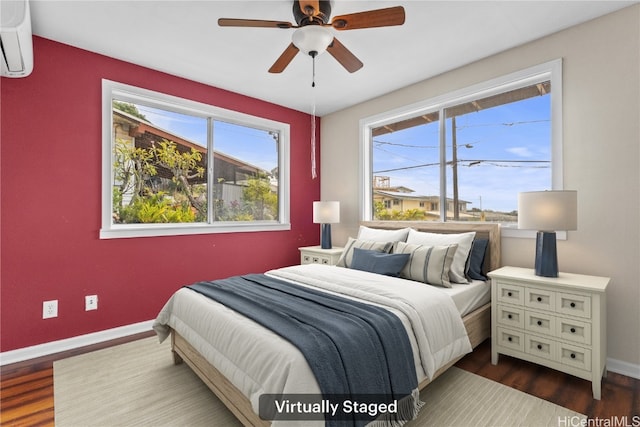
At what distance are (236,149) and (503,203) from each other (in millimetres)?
3154

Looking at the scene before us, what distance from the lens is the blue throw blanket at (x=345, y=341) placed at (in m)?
1.39

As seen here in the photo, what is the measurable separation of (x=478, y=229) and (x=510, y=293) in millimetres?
760

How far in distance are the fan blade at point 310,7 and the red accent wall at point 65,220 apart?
210 cm

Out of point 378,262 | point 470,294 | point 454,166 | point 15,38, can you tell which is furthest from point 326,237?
point 15,38

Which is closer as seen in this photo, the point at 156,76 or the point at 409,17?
the point at 409,17

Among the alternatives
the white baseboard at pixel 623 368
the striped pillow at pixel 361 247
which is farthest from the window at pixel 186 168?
the white baseboard at pixel 623 368

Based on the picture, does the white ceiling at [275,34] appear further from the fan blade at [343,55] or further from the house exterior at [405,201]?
the house exterior at [405,201]

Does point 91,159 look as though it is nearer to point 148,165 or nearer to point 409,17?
point 148,165

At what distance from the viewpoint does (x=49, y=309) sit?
2654mm

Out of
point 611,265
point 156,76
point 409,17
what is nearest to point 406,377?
point 611,265

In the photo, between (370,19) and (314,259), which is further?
(314,259)

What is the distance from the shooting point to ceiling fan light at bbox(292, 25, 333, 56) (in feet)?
6.38

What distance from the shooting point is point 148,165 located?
11.0 ft

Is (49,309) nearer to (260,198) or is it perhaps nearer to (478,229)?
(260,198)
